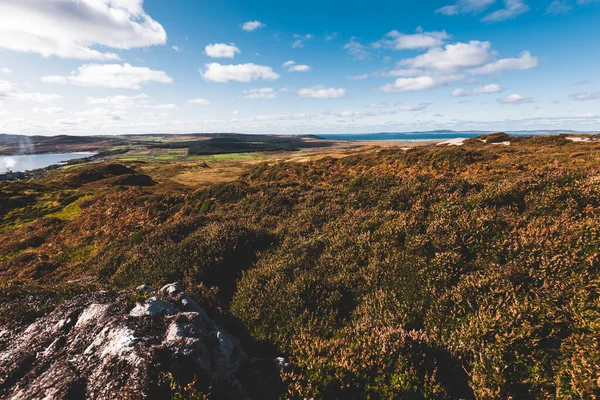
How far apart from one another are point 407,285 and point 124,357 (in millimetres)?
7165

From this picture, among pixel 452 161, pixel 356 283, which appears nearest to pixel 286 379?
pixel 356 283

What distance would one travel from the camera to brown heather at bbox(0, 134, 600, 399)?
5.27 meters

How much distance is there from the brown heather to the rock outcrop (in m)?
1.12

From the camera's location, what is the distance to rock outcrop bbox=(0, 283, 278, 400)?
493cm

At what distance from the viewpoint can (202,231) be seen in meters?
14.2

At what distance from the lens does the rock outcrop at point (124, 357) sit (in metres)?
4.93

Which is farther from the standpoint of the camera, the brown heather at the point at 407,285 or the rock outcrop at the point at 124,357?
the brown heather at the point at 407,285

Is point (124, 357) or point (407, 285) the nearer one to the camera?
point (124, 357)

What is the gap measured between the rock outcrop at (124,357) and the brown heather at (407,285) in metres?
1.12

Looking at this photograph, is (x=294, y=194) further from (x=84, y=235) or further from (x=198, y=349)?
(x=84, y=235)

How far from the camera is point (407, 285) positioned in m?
8.09

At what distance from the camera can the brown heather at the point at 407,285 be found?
17.3 feet

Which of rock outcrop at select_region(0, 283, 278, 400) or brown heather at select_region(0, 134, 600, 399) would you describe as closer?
rock outcrop at select_region(0, 283, 278, 400)

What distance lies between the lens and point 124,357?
5.34m
